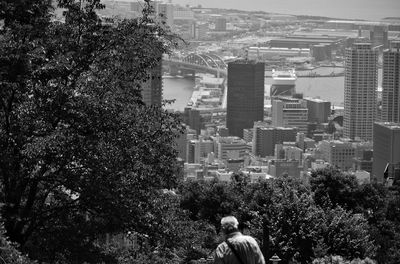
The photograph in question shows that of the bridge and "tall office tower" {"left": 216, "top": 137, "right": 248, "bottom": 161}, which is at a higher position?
the bridge

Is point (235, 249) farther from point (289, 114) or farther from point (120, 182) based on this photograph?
point (289, 114)

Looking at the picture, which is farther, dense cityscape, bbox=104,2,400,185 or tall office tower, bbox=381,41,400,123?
tall office tower, bbox=381,41,400,123

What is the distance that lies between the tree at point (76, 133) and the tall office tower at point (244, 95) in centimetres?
6417

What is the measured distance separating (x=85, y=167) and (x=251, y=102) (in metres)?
67.5

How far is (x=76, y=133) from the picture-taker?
4.08 m

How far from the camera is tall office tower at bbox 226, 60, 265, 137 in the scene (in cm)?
6981

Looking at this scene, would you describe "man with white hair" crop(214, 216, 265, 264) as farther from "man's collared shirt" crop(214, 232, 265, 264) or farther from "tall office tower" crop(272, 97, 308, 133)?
"tall office tower" crop(272, 97, 308, 133)

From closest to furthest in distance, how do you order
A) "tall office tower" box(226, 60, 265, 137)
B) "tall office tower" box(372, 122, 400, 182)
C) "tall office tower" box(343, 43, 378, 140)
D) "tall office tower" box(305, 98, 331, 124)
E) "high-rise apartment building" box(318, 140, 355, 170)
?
"tall office tower" box(372, 122, 400, 182) < "high-rise apartment building" box(318, 140, 355, 170) < "tall office tower" box(343, 43, 378, 140) < "tall office tower" box(305, 98, 331, 124) < "tall office tower" box(226, 60, 265, 137)

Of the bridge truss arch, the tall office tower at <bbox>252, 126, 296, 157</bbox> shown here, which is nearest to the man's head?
the tall office tower at <bbox>252, 126, 296, 157</bbox>

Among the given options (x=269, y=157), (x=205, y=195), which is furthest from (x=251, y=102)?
(x=205, y=195)

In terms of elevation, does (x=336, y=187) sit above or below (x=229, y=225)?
below

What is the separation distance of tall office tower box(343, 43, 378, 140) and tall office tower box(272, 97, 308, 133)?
2.44 meters

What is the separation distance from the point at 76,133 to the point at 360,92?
220 ft

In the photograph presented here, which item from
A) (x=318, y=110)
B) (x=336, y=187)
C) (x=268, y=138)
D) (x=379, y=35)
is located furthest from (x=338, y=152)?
(x=336, y=187)
